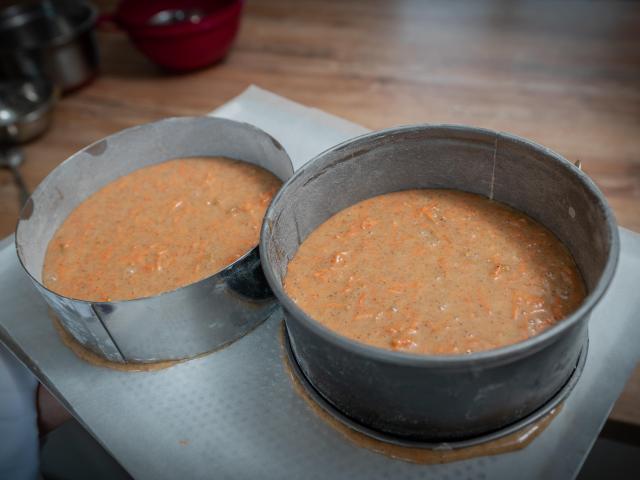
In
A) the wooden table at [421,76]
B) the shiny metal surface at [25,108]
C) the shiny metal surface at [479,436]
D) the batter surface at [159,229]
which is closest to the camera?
the shiny metal surface at [479,436]

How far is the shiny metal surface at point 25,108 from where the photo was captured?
201 cm

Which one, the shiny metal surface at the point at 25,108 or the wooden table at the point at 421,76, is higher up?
the shiny metal surface at the point at 25,108

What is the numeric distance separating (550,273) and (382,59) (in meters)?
1.41

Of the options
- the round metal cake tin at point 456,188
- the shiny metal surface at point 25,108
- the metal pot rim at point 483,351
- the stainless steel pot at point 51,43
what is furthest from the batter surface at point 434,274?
the stainless steel pot at point 51,43

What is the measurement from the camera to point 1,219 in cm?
178

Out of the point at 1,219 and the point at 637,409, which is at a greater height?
the point at 1,219

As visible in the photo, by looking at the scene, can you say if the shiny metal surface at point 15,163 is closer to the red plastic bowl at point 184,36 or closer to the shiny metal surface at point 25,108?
the shiny metal surface at point 25,108

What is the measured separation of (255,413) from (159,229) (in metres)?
0.50

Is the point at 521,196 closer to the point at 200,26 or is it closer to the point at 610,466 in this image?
the point at 610,466

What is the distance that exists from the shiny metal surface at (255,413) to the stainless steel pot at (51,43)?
1.32 m

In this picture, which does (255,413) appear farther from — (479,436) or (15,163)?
(15,163)

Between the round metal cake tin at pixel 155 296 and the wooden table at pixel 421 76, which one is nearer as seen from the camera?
the round metal cake tin at pixel 155 296

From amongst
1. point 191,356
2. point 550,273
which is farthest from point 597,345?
point 191,356

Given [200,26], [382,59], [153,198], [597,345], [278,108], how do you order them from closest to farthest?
[597,345] < [153,198] < [278,108] < [200,26] < [382,59]
